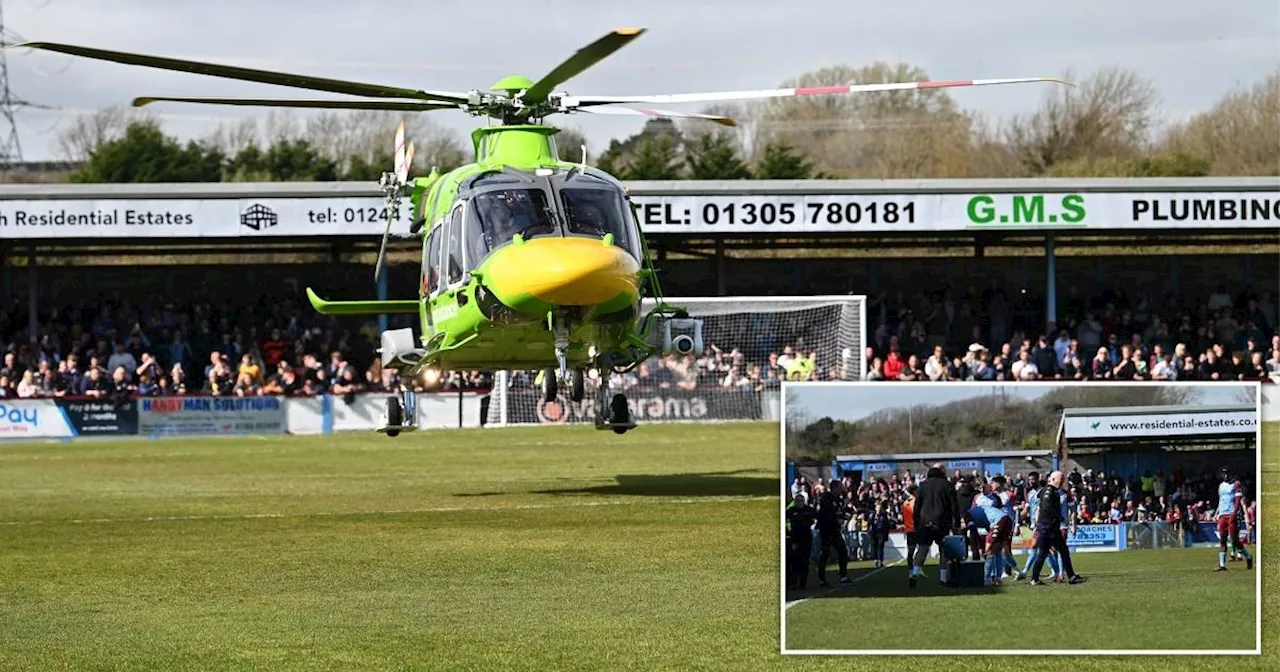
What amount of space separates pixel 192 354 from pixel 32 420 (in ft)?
18.1

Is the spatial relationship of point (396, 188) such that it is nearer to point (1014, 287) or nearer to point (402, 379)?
point (402, 379)

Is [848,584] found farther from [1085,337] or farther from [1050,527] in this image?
[1085,337]

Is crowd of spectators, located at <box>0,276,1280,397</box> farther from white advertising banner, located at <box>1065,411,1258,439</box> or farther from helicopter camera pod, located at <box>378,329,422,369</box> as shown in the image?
white advertising banner, located at <box>1065,411,1258,439</box>

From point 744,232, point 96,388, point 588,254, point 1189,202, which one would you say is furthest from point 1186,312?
point 588,254

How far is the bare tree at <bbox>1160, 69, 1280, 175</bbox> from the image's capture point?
84.4m

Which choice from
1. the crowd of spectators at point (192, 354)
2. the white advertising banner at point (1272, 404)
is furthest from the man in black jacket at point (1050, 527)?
the crowd of spectators at point (192, 354)

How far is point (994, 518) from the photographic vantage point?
763 cm

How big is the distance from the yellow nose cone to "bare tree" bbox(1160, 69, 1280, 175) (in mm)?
70732

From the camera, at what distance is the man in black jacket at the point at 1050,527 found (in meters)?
7.66

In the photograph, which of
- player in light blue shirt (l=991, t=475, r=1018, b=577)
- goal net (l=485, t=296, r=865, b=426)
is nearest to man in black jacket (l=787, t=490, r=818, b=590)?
player in light blue shirt (l=991, t=475, r=1018, b=577)

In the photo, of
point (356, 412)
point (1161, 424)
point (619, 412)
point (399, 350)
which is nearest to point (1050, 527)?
point (1161, 424)

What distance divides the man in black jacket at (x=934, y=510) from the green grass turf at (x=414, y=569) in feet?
1.27

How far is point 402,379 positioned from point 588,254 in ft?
17.9

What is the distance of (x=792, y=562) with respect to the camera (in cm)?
802
